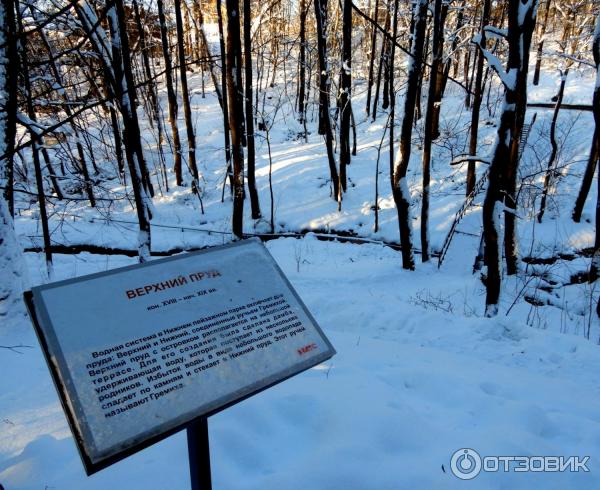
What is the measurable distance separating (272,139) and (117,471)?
18739 mm

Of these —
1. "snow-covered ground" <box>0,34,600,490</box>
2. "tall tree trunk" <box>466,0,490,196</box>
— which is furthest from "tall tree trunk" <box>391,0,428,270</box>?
"tall tree trunk" <box>466,0,490,196</box>

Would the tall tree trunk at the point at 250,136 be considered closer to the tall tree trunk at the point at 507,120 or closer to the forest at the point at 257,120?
the forest at the point at 257,120

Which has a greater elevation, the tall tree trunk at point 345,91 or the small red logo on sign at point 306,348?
the tall tree trunk at point 345,91

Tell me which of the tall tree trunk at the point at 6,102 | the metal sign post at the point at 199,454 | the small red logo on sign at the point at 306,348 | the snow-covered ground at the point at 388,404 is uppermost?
the tall tree trunk at the point at 6,102

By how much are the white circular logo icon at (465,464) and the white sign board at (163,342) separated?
3.68 ft

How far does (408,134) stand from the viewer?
7.77 m

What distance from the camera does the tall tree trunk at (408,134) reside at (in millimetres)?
6988

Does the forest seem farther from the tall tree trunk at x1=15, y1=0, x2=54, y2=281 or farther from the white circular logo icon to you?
the white circular logo icon

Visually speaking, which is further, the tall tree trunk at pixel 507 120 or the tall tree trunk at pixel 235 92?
the tall tree trunk at pixel 235 92

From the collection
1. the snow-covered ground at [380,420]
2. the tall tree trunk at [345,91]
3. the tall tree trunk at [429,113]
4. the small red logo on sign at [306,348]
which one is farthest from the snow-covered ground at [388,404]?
the tall tree trunk at [345,91]

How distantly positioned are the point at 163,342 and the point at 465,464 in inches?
72.6

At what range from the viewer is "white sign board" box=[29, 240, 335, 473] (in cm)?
135

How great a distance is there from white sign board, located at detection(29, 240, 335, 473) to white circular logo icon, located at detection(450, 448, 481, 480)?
1122 mm

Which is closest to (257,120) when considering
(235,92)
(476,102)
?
(235,92)
